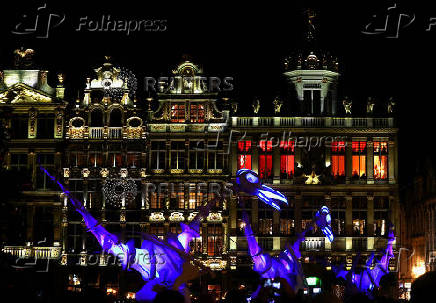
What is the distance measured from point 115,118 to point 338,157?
12668 millimetres

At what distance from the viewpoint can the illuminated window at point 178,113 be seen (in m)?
47.5

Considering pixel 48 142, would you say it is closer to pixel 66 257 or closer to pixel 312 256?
pixel 66 257

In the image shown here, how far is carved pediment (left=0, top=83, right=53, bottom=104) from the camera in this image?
47.6 metres

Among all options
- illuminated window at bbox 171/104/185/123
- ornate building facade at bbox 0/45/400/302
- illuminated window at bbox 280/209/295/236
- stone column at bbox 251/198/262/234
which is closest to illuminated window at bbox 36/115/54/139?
ornate building facade at bbox 0/45/400/302

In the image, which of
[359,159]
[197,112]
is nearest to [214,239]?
[197,112]

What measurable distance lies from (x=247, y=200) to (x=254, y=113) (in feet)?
16.1

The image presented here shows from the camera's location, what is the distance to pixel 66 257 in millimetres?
46656

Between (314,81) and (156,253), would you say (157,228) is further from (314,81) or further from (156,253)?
(156,253)

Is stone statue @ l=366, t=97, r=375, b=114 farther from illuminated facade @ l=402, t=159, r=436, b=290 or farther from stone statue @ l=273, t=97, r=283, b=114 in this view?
illuminated facade @ l=402, t=159, r=436, b=290

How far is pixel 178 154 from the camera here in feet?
156

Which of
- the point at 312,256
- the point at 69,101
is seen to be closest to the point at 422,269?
the point at 312,256

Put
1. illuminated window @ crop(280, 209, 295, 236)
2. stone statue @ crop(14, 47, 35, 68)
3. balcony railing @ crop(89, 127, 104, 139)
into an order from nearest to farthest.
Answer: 1. illuminated window @ crop(280, 209, 295, 236)
2. balcony railing @ crop(89, 127, 104, 139)
3. stone statue @ crop(14, 47, 35, 68)

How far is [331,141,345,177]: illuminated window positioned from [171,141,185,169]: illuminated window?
833 centimetres

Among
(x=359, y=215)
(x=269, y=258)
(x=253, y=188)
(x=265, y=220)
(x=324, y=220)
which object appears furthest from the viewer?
(x=265, y=220)
